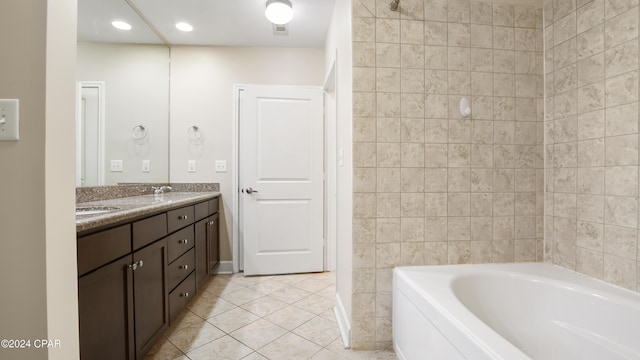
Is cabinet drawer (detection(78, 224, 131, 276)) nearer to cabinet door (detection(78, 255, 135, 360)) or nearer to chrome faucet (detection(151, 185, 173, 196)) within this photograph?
cabinet door (detection(78, 255, 135, 360))

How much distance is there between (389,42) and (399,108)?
378 mm

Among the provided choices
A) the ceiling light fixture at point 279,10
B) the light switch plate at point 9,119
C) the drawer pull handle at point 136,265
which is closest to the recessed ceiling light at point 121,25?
the ceiling light fixture at point 279,10

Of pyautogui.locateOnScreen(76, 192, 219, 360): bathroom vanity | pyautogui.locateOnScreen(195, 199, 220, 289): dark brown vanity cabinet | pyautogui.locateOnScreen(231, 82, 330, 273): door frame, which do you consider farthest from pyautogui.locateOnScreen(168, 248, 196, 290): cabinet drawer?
pyautogui.locateOnScreen(231, 82, 330, 273): door frame

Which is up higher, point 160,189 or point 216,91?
point 216,91

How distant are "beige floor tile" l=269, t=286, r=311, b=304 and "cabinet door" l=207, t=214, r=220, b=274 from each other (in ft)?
2.32

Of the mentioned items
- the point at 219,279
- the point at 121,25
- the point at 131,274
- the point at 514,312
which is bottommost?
the point at 219,279

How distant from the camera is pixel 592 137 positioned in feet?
4.36

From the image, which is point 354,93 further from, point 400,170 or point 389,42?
point 400,170

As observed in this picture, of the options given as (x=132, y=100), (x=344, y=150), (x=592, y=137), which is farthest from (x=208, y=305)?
(x=592, y=137)

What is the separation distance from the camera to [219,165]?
2.77 meters

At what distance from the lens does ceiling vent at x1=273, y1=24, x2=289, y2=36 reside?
2.40 meters

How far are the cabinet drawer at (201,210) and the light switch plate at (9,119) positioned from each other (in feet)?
4.62

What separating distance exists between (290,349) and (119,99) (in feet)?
7.25

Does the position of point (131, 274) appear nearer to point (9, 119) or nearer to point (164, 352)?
point (164, 352)
